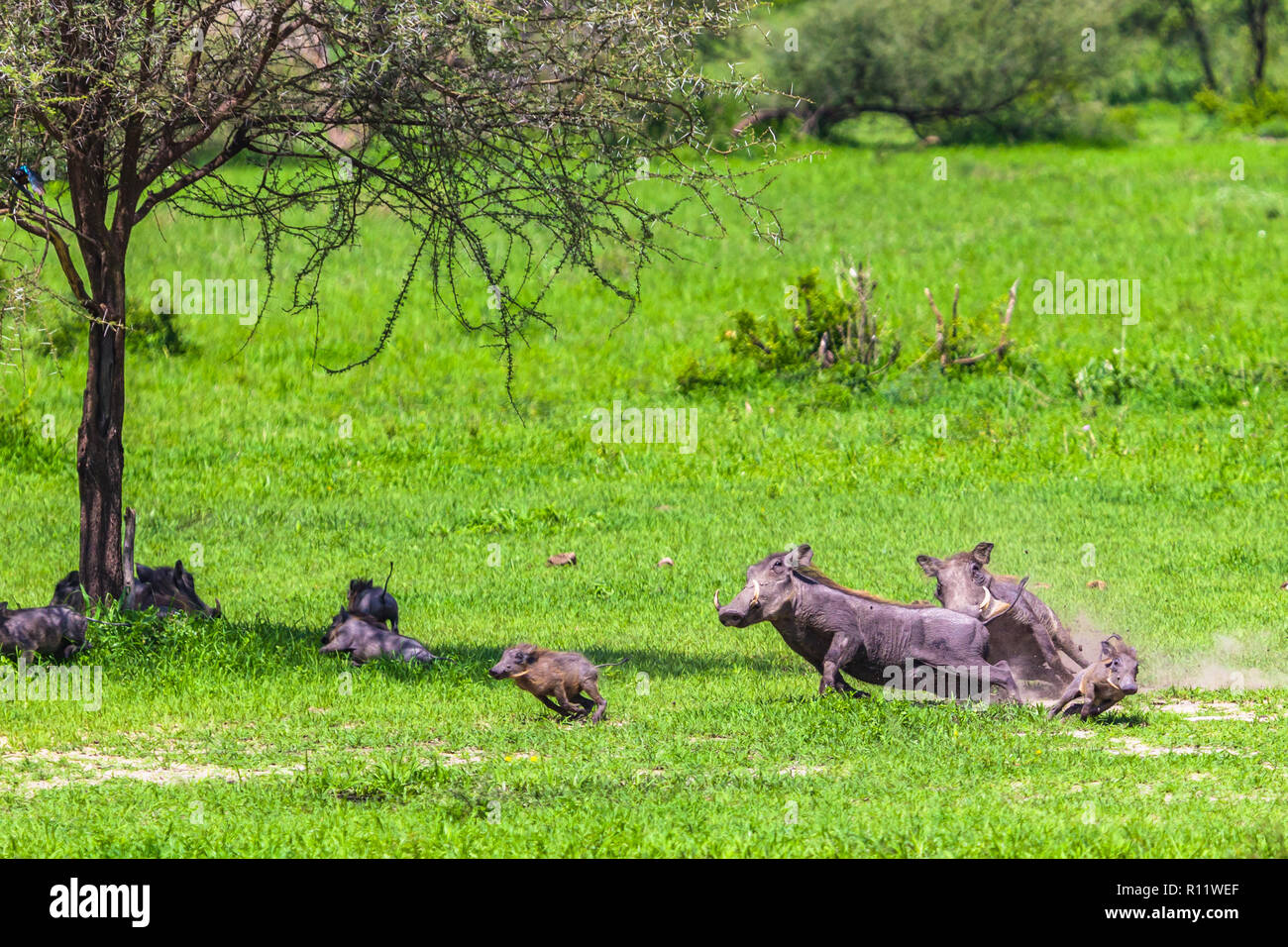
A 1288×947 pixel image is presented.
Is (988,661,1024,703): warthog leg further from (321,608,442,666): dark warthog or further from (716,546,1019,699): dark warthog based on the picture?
(321,608,442,666): dark warthog

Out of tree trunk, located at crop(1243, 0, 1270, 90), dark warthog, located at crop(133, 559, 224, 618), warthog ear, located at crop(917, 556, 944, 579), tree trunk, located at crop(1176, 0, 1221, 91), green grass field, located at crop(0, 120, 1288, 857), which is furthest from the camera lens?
tree trunk, located at crop(1176, 0, 1221, 91)

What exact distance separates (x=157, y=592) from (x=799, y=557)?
5365 mm

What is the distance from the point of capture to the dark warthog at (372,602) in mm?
12156

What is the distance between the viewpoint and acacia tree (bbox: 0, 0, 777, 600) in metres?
11.0

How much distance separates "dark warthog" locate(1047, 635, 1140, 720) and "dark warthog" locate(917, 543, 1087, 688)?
2.76 ft

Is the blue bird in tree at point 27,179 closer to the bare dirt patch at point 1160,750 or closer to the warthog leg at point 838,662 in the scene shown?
the warthog leg at point 838,662

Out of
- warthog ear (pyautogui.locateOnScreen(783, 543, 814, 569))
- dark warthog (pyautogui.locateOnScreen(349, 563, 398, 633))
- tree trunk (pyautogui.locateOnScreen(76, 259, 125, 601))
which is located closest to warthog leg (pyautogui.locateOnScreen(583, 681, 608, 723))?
warthog ear (pyautogui.locateOnScreen(783, 543, 814, 569))

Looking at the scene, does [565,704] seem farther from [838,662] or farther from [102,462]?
[102,462]

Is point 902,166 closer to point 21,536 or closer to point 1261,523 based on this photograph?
point 1261,523

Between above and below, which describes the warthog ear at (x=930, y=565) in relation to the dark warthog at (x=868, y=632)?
above

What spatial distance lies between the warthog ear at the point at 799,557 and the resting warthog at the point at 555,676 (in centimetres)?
135

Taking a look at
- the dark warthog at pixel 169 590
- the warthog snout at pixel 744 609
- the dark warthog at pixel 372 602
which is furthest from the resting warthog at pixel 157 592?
the warthog snout at pixel 744 609

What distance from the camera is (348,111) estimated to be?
39.3 feet
